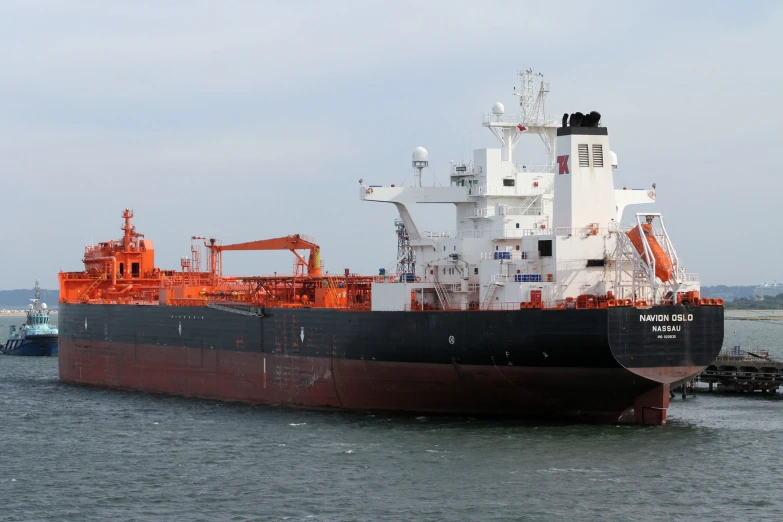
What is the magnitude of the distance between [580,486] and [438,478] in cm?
297

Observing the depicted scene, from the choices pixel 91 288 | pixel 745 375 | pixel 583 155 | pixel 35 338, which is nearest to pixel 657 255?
pixel 583 155

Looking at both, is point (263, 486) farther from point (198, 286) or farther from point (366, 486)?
point (198, 286)

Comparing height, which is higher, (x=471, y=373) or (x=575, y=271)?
(x=575, y=271)

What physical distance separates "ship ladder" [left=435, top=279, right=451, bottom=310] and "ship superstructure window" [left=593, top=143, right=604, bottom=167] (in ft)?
18.1

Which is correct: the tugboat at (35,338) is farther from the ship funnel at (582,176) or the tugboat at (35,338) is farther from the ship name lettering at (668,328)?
the ship name lettering at (668,328)

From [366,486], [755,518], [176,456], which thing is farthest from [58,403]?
[755,518]

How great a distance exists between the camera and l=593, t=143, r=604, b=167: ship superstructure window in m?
29.8

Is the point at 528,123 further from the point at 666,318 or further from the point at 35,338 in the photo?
the point at 35,338

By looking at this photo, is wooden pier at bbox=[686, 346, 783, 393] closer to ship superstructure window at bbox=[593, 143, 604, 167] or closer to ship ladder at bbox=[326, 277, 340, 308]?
ship superstructure window at bbox=[593, 143, 604, 167]

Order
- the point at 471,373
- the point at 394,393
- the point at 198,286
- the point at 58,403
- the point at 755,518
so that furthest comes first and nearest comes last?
the point at 198,286 → the point at 58,403 → the point at 394,393 → the point at 471,373 → the point at 755,518

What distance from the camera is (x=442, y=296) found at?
3139 centimetres

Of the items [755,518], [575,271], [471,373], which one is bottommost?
[755,518]

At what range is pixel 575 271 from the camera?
95.3 ft

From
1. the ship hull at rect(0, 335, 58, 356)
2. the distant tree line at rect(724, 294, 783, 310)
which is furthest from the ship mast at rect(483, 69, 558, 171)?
the distant tree line at rect(724, 294, 783, 310)
